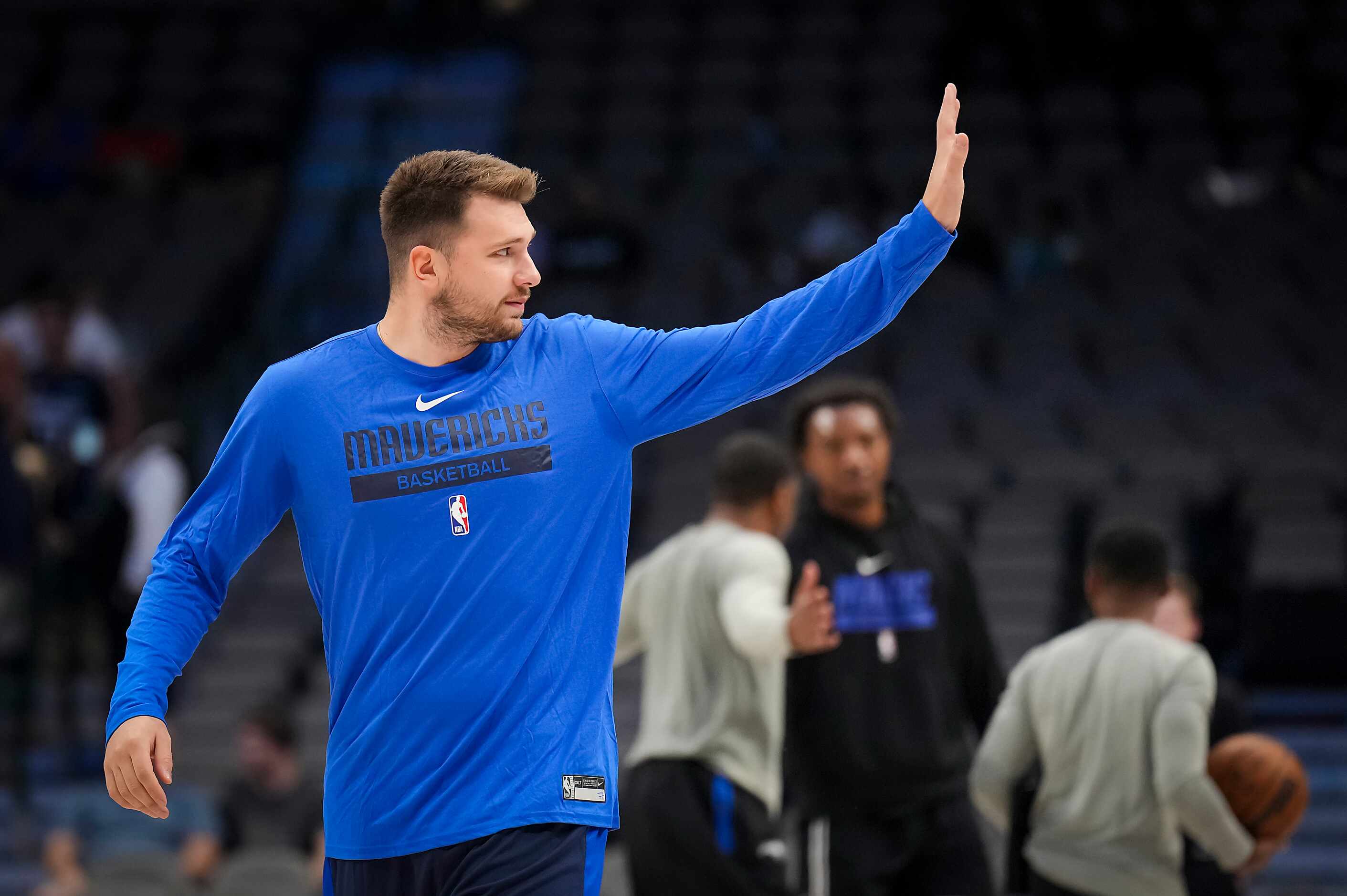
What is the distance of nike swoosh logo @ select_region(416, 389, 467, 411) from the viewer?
2719 mm

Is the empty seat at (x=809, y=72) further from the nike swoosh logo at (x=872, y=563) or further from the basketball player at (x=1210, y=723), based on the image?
the nike swoosh logo at (x=872, y=563)

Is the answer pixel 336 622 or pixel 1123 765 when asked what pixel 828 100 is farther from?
pixel 336 622

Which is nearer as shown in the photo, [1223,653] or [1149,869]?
[1149,869]

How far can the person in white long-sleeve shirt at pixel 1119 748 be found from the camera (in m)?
4.03

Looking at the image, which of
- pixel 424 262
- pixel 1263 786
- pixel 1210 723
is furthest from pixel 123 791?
pixel 1210 723

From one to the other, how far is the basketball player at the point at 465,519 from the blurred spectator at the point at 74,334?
785 cm

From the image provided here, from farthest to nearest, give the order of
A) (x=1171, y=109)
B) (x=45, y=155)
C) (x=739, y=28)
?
(x=739, y=28)
(x=45, y=155)
(x=1171, y=109)

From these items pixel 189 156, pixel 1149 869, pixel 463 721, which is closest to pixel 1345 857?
pixel 1149 869

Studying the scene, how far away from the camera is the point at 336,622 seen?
2697 millimetres

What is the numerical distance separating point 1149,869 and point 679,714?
149 centimetres

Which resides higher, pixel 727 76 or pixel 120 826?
pixel 727 76

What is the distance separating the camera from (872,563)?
4.81 m

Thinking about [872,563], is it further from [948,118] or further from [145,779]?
[145,779]

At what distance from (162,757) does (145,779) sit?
0.05m
